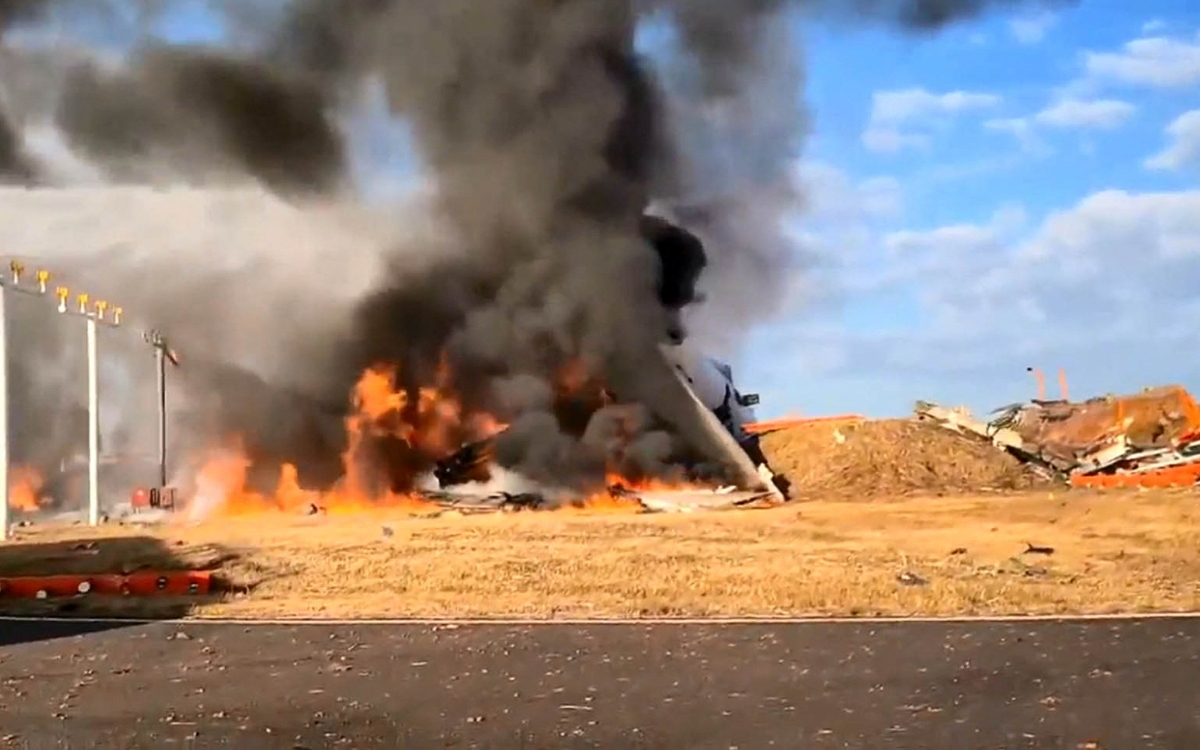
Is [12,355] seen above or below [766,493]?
above

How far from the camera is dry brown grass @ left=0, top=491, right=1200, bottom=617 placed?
15711 millimetres

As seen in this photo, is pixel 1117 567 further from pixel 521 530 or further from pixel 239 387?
pixel 239 387

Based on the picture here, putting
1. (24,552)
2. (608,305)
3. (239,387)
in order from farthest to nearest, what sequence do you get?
1. (239,387)
2. (608,305)
3. (24,552)

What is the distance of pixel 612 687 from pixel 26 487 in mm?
49643

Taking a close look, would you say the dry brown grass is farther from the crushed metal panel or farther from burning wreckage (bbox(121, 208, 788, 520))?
burning wreckage (bbox(121, 208, 788, 520))

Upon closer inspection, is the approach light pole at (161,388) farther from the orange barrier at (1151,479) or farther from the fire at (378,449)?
the orange barrier at (1151,479)

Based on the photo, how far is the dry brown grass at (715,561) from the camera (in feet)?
51.5

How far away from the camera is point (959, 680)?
10.4 meters

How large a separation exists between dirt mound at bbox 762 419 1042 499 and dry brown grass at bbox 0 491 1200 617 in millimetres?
3753

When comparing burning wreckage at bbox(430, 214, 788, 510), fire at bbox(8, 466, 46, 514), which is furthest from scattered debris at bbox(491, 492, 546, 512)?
fire at bbox(8, 466, 46, 514)

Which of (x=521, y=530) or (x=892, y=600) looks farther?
(x=521, y=530)

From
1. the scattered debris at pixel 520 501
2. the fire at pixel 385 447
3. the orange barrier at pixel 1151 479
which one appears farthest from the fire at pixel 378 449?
the orange barrier at pixel 1151 479

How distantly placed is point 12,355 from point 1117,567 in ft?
181

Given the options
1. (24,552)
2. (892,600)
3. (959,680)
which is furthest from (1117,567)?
(24,552)
